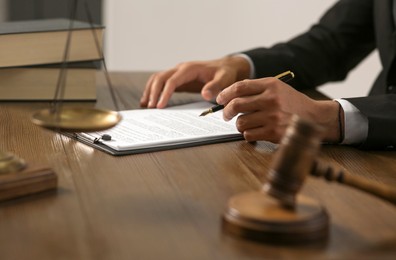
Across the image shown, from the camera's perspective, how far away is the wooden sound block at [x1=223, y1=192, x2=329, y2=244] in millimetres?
943

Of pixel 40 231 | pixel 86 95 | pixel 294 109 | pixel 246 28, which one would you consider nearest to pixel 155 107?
pixel 86 95

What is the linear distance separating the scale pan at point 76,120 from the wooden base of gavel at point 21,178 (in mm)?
81

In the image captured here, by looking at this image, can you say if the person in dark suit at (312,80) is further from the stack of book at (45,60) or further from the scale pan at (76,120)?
the scale pan at (76,120)

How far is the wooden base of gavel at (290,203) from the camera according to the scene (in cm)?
92

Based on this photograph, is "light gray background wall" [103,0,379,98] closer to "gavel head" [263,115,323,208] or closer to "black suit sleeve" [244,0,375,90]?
"black suit sleeve" [244,0,375,90]

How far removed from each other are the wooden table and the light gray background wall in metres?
2.75

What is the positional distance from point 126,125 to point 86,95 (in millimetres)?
400

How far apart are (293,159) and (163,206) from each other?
247 mm

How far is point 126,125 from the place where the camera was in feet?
5.06

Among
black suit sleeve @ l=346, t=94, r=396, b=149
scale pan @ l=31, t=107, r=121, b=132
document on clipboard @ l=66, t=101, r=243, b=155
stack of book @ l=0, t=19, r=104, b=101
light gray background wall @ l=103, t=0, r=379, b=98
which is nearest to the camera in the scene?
scale pan @ l=31, t=107, r=121, b=132

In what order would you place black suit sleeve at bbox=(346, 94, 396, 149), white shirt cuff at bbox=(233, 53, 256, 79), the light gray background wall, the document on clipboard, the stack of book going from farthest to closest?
1. the light gray background wall
2. white shirt cuff at bbox=(233, 53, 256, 79)
3. the stack of book
4. black suit sleeve at bbox=(346, 94, 396, 149)
5. the document on clipboard

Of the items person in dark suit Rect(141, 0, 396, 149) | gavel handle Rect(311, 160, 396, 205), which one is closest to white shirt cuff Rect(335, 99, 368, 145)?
person in dark suit Rect(141, 0, 396, 149)

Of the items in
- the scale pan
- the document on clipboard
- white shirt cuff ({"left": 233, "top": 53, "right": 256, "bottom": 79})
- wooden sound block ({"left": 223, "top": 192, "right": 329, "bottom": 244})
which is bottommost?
white shirt cuff ({"left": 233, "top": 53, "right": 256, "bottom": 79})

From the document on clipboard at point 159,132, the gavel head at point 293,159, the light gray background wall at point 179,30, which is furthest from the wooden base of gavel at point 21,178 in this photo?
the light gray background wall at point 179,30
